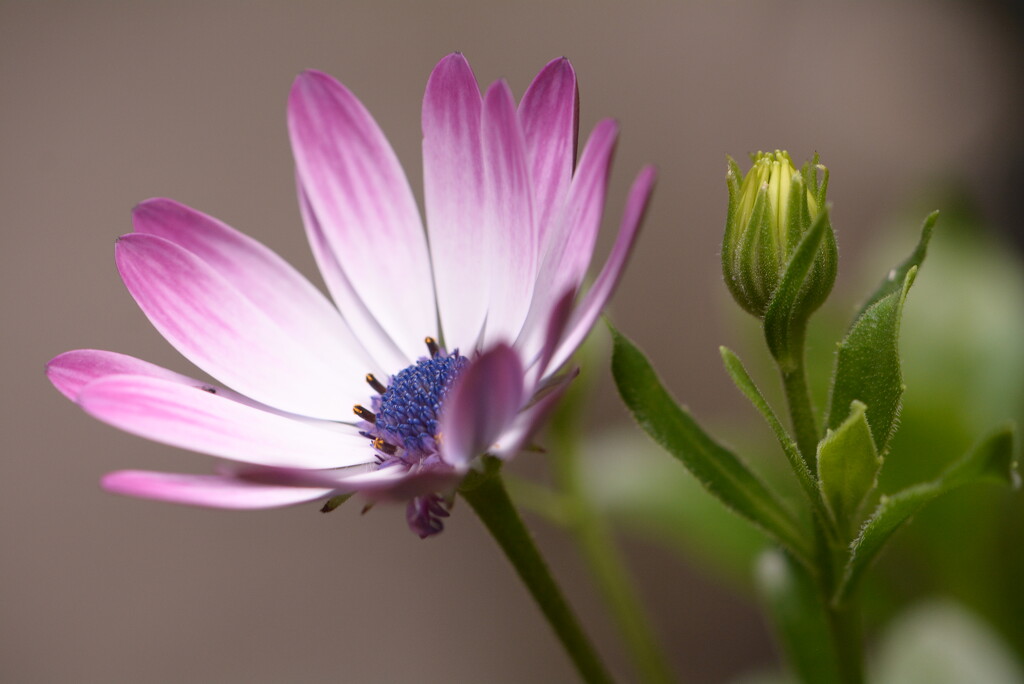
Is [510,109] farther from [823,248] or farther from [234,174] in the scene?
[234,174]

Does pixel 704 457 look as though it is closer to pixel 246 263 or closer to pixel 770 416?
pixel 770 416

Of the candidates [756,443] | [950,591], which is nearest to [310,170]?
[756,443]

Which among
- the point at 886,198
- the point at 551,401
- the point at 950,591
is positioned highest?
the point at 551,401

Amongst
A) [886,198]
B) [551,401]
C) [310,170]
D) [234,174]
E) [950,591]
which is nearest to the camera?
[551,401]

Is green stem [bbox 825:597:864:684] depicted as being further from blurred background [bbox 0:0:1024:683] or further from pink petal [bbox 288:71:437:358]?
blurred background [bbox 0:0:1024:683]

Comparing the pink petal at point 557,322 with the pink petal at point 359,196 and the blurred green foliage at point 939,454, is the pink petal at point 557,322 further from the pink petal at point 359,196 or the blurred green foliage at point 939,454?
the blurred green foliage at point 939,454

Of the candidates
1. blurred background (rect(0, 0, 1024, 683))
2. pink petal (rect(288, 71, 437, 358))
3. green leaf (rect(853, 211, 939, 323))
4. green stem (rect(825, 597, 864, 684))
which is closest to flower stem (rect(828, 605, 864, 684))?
green stem (rect(825, 597, 864, 684))

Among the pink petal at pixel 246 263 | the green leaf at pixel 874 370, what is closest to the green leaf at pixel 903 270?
the green leaf at pixel 874 370
